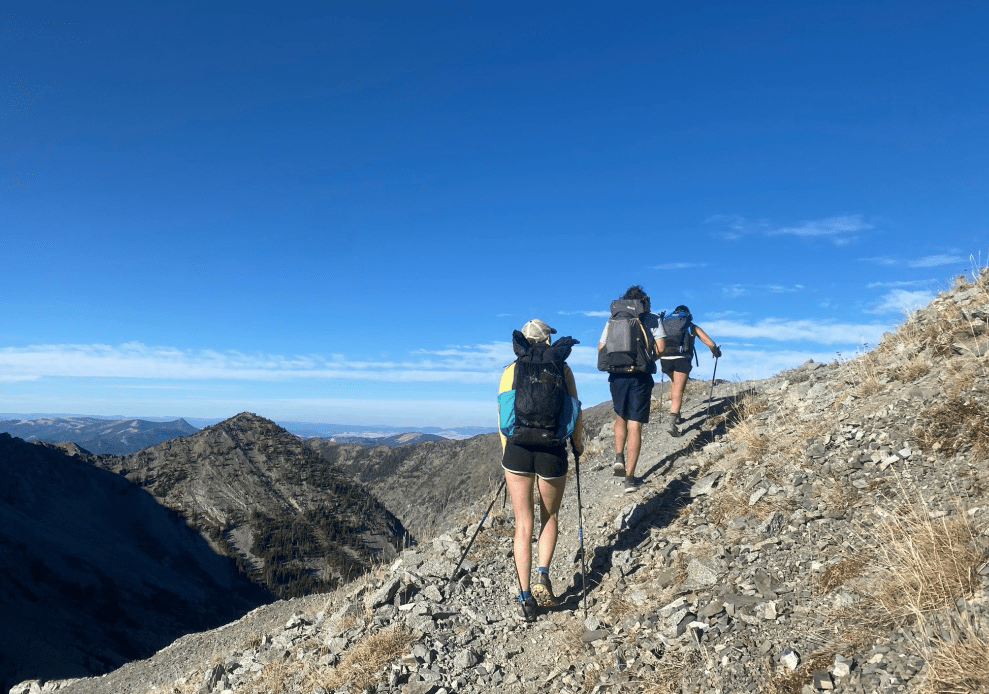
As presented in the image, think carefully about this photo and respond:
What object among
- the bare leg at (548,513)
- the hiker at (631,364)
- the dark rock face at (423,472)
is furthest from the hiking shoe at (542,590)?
the dark rock face at (423,472)

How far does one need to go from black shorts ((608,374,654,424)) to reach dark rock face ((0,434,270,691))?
40.3 metres

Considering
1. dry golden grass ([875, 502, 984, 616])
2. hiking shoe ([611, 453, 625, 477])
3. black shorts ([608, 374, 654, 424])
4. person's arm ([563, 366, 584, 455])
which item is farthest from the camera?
hiking shoe ([611, 453, 625, 477])

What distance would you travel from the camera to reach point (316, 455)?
97.8m

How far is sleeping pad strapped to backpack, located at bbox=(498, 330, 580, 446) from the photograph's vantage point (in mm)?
5430

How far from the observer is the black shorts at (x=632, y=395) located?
798 cm

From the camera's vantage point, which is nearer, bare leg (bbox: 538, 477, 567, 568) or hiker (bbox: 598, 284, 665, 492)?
bare leg (bbox: 538, 477, 567, 568)

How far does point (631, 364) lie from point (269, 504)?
83181 millimetres

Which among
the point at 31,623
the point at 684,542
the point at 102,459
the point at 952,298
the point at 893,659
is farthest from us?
the point at 102,459

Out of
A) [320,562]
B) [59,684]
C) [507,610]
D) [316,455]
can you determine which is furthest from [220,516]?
[507,610]

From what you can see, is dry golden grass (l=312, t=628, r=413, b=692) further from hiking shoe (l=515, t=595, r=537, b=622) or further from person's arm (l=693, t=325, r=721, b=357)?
person's arm (l=693, t=325, r=721, b=357)

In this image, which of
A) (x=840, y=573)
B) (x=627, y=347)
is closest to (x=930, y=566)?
(x=840, y=573)

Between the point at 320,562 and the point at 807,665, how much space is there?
3103 inches

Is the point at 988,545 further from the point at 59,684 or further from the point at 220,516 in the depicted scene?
the point at 220,516

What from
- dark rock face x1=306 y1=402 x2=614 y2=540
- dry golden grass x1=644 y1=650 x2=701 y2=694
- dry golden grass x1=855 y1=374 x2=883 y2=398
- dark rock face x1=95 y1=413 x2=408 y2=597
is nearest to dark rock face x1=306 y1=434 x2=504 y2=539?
dark rock face x1=306 y1=402 x2=614 y2=540
